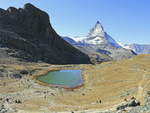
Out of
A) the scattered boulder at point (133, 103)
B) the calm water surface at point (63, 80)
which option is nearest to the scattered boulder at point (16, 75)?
the calm water surface at point (63, 80)

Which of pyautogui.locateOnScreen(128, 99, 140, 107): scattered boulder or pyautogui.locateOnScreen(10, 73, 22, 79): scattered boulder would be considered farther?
pyautogui.locateOnScreen(10, 73, 22, 79): scattered boulder

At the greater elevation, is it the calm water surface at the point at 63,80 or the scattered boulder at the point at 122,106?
the calm water surface at the point at 63,80

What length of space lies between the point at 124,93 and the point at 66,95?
19131 millimetres

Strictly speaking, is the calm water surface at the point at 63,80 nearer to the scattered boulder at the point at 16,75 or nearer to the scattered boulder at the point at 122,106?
the scattered boulder at the point at 16,75

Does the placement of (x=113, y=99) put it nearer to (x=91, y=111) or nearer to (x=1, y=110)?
(x=91, y=111)

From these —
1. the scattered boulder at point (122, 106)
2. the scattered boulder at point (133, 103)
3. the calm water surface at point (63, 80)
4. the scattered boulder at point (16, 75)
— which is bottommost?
the scattered boulder at point (122, 106)

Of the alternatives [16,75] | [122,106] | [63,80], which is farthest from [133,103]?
[16,75]

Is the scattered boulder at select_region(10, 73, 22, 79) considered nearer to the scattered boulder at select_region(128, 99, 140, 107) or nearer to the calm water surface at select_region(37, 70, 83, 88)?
the calm water surface at select_region(37, 70, 83, 88)

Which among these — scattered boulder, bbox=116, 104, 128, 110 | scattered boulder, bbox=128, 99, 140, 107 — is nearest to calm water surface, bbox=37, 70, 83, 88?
scattered boulder, bbox=128, 99, 140, 107

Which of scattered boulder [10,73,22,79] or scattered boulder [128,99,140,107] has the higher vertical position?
scattered boulder [10,73,22,79]

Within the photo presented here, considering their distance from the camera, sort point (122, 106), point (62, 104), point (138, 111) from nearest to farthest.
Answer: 1. point (138, 111)
2. point (122, 106)
3. point (62, 104)

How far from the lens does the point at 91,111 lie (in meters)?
60.0

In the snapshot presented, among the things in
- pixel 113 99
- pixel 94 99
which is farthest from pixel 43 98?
pixel 113 99

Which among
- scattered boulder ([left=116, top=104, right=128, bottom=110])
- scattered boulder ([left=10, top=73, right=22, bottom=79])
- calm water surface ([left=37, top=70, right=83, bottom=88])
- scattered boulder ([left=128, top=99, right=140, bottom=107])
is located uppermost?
scattered boulder ([left=10, top=73, right=22, bottom=79])
